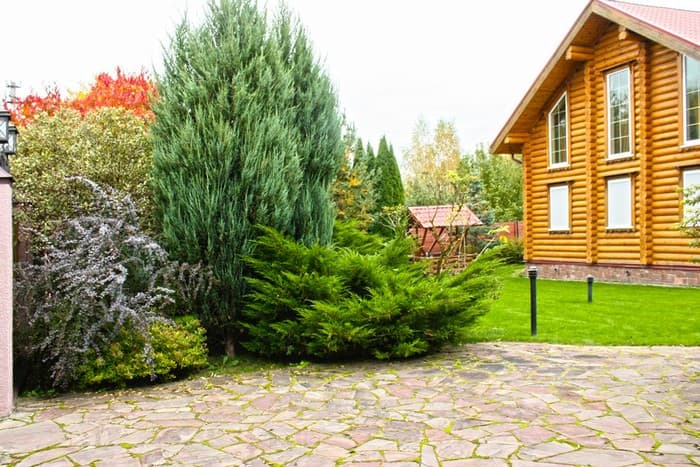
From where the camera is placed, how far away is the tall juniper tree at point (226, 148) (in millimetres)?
6691

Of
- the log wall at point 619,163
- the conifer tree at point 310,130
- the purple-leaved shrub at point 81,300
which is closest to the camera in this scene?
the purple-leaved shrub at point 81,300

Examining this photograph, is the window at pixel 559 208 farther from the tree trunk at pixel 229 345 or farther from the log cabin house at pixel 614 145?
the tree trunk at pixel 229 345

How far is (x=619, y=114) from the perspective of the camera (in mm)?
16188

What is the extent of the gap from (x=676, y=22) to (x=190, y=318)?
48.1 feet

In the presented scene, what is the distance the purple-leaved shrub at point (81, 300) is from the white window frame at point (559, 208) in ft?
47.5

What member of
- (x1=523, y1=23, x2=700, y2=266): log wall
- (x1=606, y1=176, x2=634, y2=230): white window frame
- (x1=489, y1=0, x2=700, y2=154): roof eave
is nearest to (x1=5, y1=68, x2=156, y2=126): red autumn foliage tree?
(x1=489, y1=0, x2=700, y2=154): roof eave

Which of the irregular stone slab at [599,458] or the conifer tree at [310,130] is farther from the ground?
the conifer tree at [310,130]

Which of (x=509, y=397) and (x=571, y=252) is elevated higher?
(x=571, y=252)

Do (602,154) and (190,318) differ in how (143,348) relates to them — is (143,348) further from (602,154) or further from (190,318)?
(602,154)

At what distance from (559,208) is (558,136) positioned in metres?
2.13

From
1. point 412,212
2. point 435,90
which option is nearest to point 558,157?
point 412,212

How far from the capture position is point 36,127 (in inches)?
293

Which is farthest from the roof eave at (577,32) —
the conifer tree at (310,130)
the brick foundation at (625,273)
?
the conifer tree at (310,130)

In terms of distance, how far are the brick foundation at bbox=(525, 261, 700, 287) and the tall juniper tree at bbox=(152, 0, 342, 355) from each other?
432 inches
